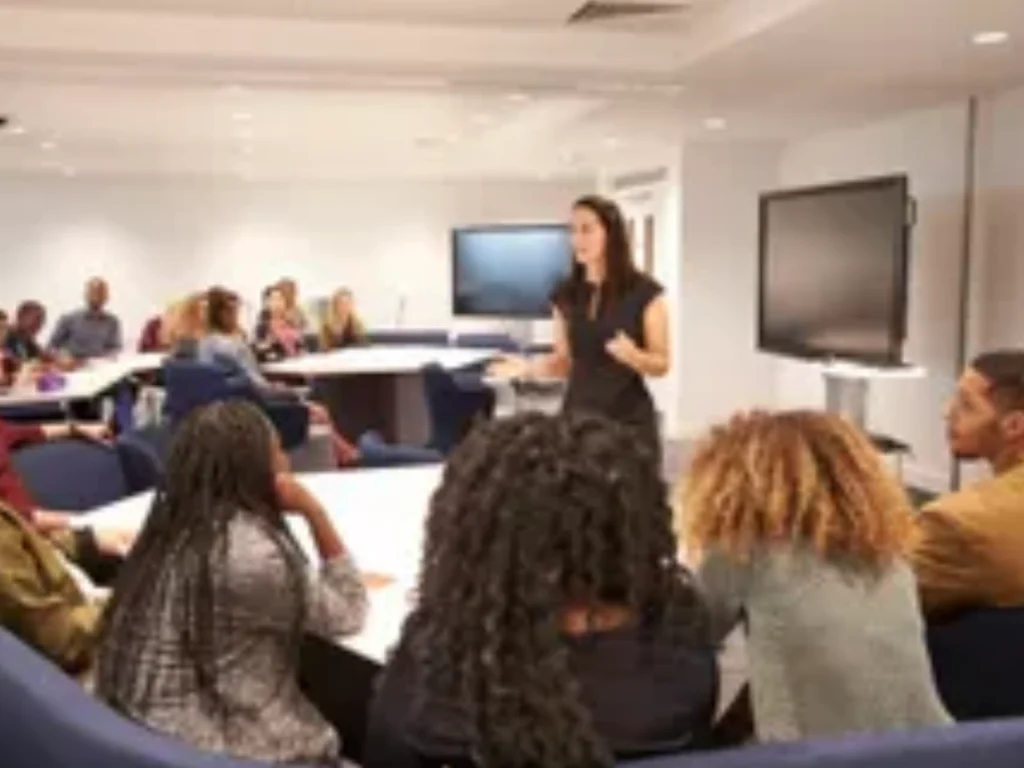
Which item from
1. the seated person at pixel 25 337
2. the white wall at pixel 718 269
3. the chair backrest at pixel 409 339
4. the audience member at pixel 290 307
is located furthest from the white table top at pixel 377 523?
the audience member at pixel 290 307

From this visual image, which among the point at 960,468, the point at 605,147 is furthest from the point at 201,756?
the point at 605,147

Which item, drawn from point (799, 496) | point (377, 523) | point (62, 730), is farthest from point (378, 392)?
point (62, 730)

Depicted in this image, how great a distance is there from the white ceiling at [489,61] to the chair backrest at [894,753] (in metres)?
3.85

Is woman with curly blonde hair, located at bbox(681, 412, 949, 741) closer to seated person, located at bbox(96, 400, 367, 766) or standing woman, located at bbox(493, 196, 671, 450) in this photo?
seated person, located at bbox(96, 400, 367, 766)

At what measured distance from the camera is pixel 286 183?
14.6 meters

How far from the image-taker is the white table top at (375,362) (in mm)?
7691

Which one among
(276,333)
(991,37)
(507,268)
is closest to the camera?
(991,37)

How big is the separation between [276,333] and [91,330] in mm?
2022

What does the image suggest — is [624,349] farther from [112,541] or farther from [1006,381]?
[112,541]

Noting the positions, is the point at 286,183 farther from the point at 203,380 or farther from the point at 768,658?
the point at 768,658

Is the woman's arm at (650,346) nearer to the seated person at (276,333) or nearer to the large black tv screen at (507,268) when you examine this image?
the seated person at (276,333)

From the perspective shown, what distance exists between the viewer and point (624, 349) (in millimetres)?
3707

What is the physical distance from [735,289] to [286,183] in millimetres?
6494

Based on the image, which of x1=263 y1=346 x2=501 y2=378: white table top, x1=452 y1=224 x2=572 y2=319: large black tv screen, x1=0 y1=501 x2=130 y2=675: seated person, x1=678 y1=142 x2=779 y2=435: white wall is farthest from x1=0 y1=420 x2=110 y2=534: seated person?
x1=678 y1=142 x2=779 y2=435: white wall
